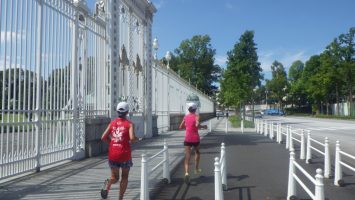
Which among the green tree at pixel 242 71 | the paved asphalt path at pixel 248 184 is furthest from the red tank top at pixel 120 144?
the green tree at pixel 242 71

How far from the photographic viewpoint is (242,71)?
132ft

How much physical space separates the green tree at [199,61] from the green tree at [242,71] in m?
43.5

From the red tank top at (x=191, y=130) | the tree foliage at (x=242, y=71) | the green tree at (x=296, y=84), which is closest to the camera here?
the red tank top at (x=191, y=130)

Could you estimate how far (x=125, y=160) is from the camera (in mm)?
6480

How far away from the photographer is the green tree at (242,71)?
128 feet

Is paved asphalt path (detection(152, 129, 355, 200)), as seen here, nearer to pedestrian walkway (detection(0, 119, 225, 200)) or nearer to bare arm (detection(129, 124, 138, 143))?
pedestrian walkway (detection(0, 119, 225, 200))

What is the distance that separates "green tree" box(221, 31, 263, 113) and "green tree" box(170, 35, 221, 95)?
1711 inches

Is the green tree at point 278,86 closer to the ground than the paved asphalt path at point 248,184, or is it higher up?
higher up

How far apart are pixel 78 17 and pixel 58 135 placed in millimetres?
3691

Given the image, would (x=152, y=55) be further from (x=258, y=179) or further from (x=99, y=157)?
(x=258, y=179)

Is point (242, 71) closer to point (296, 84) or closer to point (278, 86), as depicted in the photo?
point (296, 84)

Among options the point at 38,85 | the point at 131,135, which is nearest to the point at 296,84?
the point at 38,85

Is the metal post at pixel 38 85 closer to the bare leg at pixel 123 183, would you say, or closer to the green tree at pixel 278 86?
the bare leg at pixel 123 183

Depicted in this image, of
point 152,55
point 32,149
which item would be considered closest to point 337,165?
point 32,149
